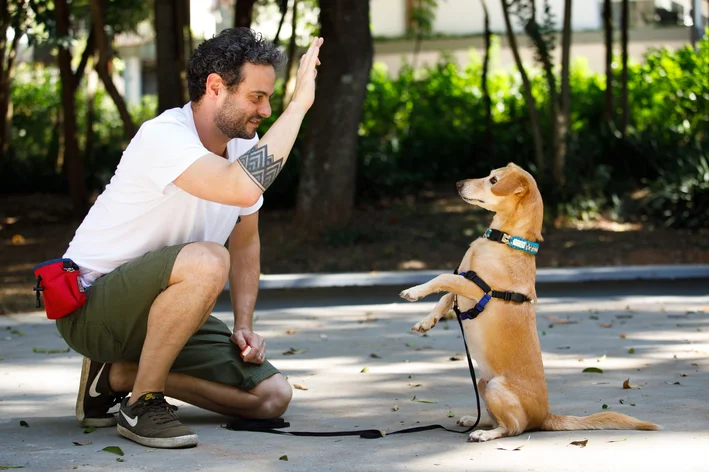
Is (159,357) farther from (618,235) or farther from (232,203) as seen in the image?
(618,235)

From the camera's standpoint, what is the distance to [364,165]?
13.9m

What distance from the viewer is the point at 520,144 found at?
48.2ft

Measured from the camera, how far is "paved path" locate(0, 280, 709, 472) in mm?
3793

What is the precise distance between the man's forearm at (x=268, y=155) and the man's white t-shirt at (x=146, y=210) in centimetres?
21

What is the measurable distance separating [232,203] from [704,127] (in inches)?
467

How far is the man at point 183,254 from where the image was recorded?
163 inches

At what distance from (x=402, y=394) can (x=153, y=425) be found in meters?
1.62

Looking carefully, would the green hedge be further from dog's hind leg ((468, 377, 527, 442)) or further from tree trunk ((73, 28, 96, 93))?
dog's hind leg ((468, 377, 527, 442))

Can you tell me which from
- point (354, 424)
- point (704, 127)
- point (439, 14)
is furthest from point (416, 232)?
point (439, 14)

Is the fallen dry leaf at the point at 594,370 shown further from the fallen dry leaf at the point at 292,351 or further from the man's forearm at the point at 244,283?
the man's forearm at the point at 244,283

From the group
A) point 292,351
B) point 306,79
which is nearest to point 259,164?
point 306,79

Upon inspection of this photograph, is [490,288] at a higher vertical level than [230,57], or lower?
lower

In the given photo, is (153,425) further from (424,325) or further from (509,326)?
(509,326)

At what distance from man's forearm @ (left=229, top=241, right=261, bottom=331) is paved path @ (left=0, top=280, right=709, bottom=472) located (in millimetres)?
523
